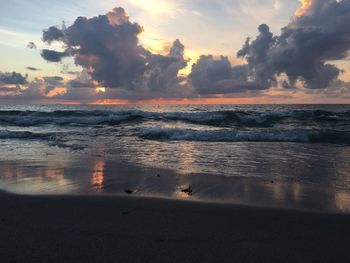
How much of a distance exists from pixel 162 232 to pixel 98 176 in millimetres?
4154

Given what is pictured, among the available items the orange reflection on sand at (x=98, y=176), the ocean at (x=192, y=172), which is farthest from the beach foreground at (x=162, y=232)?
the orange reflection on sand at (x=98, y=176)

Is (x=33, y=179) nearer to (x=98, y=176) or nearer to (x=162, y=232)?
(x=98, y=176)

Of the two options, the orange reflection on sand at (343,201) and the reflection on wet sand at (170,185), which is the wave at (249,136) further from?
the orange reflection on sand at (343,201)

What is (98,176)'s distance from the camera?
8086mm

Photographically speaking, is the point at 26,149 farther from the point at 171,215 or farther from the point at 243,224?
the point at 243,224

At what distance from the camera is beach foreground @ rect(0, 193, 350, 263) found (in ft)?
11.9

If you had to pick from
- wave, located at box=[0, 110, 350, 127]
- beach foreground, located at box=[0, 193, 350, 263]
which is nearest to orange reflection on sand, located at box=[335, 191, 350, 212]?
beach foreground, located at box=[0, 193, 350, 263]

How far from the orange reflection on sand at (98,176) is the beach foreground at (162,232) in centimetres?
110

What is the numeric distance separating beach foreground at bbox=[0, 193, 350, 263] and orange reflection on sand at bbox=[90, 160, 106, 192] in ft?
3.60

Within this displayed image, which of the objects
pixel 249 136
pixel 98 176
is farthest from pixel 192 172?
pixel 249 136

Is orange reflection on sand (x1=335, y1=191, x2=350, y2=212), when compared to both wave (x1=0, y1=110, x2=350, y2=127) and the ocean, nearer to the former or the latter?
the ocean

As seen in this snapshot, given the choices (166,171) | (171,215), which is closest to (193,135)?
(166,171)

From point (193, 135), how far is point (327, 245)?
45.5 ft

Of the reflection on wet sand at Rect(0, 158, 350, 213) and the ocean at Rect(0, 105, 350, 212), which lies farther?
the ocean at Rect(0, 105, 350, 212)
